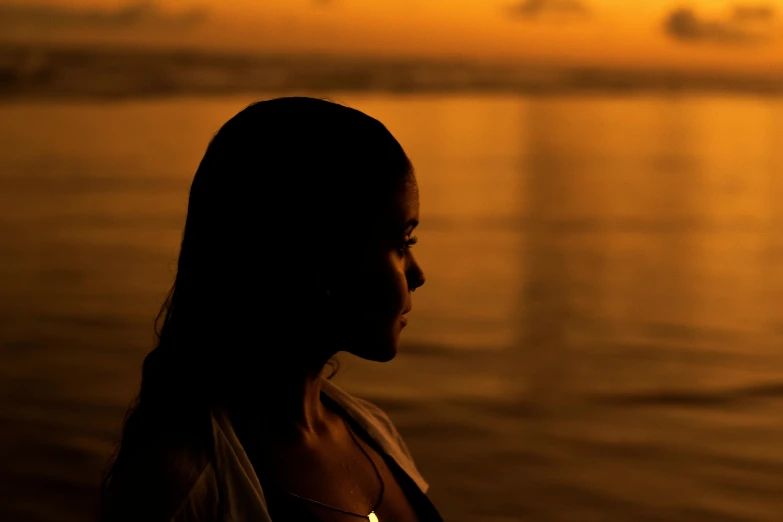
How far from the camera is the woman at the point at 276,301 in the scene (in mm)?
935

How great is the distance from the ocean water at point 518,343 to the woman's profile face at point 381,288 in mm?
2252

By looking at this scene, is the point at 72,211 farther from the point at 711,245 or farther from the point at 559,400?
the point at 559,400

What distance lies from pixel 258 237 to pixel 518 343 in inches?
161

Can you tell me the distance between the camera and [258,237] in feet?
3.22

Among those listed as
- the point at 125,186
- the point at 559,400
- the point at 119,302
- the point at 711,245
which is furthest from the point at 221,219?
the point at 125,186

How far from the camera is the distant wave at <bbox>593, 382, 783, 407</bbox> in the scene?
4160 mm

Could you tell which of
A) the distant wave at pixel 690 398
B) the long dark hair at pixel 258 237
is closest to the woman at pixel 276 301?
the long dark hair at pixel 258 237

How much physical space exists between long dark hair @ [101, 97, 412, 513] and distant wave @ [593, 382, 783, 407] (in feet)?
10.9

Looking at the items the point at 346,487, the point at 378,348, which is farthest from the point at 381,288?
the point at 346,487

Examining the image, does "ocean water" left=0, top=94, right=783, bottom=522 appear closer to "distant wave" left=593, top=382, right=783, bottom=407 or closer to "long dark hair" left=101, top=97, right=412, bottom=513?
"distant wave" left=593, top=382, right=783, bottom=407

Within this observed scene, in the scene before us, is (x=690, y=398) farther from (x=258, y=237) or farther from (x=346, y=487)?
(x=258, y=237)

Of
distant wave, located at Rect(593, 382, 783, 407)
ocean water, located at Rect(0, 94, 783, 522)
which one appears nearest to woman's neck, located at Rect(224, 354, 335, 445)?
ocean water, located at Rect(0, 94, 783, 522)

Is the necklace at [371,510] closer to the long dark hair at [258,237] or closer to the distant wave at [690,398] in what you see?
the long dark hair at [258,237]

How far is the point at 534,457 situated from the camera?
3627 millimetres
